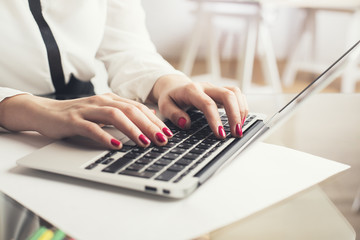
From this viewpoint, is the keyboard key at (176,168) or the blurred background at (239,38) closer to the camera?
the keyboard key at (176,168)

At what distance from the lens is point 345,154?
501 mm

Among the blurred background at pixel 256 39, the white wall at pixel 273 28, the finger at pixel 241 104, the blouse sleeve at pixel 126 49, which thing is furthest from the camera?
the white wall at pixel 273 28

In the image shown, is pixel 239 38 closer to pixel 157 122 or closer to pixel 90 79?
pixel 90 79

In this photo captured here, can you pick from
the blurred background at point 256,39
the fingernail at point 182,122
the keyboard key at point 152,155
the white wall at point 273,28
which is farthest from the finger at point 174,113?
the white wall at point 273,28

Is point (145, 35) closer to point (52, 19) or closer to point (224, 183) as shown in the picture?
point (52, 19)

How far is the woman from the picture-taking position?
1.38ft

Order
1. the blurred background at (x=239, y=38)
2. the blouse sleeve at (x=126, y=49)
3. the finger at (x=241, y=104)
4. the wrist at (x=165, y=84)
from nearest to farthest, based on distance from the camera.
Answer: the finger at (x=241, y=104) < the wrist at (x=165, y=84) < the blouse sleeve at (x=126, y=49) < the blurred background at (x=239, y=38)

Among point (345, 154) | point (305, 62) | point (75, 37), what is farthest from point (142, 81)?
point (305, 62)

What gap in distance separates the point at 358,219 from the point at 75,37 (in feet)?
1.82

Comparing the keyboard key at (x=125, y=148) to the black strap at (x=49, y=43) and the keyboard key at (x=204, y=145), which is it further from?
the black strap at (x=49, y=43)

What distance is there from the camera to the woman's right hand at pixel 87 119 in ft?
1.31

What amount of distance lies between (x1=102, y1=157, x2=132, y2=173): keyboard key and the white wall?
338 cm

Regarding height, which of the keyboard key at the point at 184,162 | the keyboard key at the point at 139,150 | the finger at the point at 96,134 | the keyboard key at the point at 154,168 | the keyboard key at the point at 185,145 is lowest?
the keyboard key at the point at 185,145

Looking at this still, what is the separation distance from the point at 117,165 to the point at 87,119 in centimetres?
10
